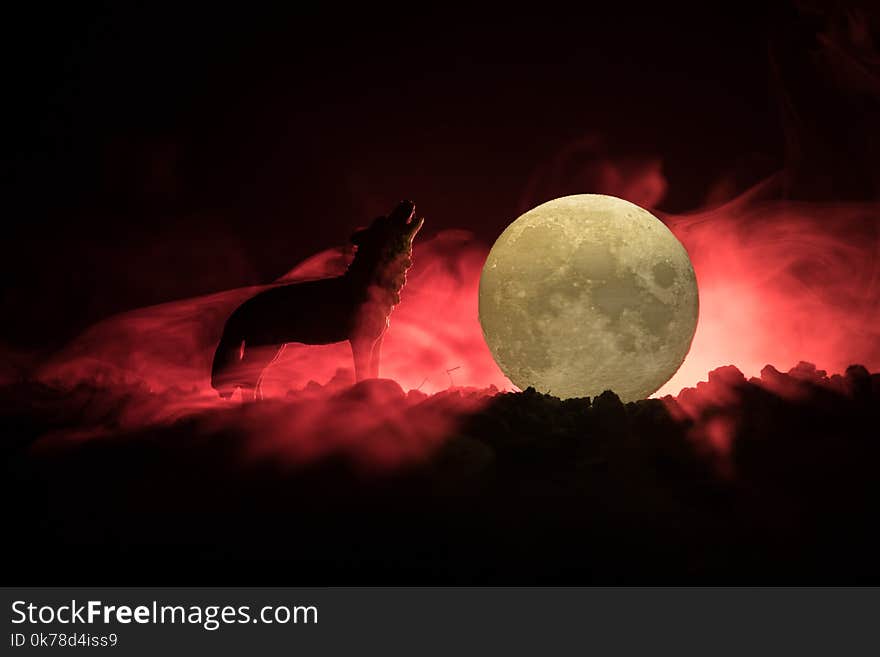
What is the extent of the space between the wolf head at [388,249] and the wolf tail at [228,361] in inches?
51.2

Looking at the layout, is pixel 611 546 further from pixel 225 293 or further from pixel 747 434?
pixel 225 293

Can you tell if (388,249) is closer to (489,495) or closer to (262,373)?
(262,373)

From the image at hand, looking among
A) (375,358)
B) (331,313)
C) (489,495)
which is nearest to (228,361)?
(331,313)

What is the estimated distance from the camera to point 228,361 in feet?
29.3

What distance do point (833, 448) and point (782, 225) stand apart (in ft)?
15.4

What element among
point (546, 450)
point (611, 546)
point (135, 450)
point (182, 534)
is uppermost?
point (135, 450)

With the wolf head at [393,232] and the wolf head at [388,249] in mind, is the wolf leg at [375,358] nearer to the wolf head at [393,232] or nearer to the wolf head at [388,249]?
the wolf head at [388,249]

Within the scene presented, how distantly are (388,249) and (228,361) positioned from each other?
6.27ft

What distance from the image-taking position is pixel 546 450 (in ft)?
22.6

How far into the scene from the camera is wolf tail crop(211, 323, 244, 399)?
8.91 meters

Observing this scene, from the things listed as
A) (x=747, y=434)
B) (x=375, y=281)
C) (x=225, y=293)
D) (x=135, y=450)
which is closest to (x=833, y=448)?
(x=747, y=434)

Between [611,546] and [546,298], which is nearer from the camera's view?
[611,546]

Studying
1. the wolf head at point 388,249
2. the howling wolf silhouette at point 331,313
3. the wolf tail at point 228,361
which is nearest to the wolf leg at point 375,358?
the howling wolf silhouette at point 331,313

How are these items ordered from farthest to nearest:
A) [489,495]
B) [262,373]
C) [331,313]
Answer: [262,373] < [331,313] < [489,495]
